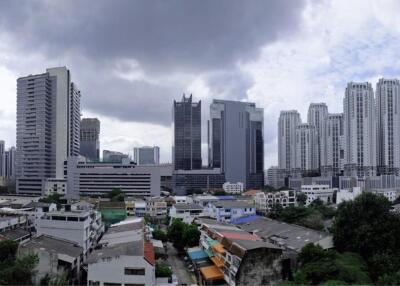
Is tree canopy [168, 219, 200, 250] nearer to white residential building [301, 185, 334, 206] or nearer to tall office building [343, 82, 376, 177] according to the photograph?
white residential building [301, 185, 334, 206]

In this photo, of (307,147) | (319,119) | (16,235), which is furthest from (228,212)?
(319,119)

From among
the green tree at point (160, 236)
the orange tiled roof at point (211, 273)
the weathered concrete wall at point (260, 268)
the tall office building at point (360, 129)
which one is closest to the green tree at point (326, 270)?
the weathered concrete wall at point (260, 268)

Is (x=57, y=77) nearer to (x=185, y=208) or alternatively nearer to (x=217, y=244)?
(x=185, y=208)

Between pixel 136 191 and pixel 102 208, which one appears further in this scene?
pixel 136 191

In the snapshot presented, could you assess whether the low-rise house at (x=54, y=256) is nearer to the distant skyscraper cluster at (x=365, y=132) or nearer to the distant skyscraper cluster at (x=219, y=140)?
the distant skyscraper cluster at (x=365, y=132)

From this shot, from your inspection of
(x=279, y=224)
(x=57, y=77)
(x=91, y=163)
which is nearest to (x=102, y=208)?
(x=279, y=224)

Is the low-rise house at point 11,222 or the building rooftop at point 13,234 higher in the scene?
the low-rise house at point 11,222

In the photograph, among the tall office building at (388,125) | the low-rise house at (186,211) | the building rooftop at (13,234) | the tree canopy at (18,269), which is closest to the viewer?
the tree canopy at (18,269)
